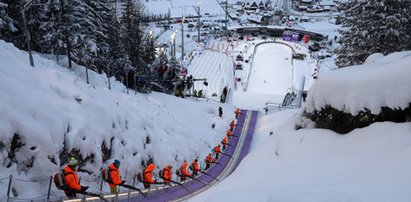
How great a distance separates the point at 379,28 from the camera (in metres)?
23.8

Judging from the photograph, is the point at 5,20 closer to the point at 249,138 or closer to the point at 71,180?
the point at 249,138

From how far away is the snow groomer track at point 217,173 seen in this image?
1358 centimetres

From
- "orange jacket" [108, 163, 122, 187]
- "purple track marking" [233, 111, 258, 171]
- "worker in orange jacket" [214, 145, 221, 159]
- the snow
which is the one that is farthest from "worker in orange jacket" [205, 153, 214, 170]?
"orange jacket" [108, 163, 122, 187]

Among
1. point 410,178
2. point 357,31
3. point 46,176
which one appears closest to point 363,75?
point 410,178

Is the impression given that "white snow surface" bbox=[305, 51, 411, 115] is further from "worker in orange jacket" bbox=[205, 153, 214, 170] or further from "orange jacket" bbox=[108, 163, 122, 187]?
"worker in orange jacket" bbox=[205, 153, 214, 170]

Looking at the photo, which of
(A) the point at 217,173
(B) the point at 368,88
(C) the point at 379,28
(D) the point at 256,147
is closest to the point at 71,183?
(D) the point at 256,147

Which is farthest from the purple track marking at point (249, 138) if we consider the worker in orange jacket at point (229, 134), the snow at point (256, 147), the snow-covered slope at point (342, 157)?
the snow-covered slope at point (342, 157)

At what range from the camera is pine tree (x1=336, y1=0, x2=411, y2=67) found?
2333cm

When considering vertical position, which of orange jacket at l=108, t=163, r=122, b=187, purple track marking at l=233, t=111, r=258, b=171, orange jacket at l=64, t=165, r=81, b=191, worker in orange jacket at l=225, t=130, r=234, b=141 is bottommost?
purple track marking at l=233, t=111, r=258, b=171

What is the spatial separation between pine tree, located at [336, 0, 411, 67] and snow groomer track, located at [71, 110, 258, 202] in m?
10.2

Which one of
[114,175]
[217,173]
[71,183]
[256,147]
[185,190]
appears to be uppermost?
[71,183]

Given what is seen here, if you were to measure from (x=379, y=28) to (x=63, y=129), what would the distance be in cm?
2038

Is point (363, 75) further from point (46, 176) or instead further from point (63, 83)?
point (63, 83)

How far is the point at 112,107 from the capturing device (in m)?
18.4
